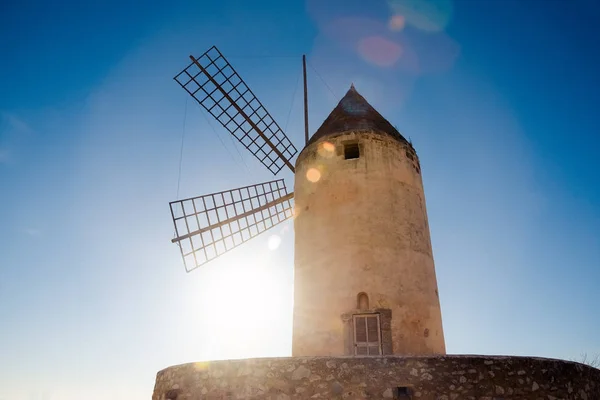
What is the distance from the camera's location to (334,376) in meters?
4.79

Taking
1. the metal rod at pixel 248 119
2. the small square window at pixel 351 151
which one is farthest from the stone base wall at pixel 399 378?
the metal rod at pixel 248 119

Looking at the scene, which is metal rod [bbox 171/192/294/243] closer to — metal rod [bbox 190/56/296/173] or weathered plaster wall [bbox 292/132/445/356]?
metal rod [bbox 190/56/296/173]

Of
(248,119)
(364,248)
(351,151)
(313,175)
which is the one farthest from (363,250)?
(248,119)

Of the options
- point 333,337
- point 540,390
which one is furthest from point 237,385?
point 540,390

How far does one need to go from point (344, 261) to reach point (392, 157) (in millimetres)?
2604

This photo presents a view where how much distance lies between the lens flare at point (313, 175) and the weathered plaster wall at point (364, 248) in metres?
0.09

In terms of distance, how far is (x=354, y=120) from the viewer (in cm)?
985

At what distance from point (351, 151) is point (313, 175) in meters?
0.99

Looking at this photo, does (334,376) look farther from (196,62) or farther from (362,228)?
(196,62)

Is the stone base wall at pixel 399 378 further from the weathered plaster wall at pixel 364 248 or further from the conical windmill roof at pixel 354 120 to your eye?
the conical windmill roof at pixel 354 120

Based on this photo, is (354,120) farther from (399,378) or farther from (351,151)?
(399,378)

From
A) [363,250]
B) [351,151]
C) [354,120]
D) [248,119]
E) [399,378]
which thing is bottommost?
[399,378]

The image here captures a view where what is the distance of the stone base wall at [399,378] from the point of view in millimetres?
4672

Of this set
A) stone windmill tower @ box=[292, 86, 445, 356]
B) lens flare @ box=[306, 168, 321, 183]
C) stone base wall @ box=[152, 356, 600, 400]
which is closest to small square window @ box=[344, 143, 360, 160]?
stone windmill tower @ box=[292, 86, 445, 356]
